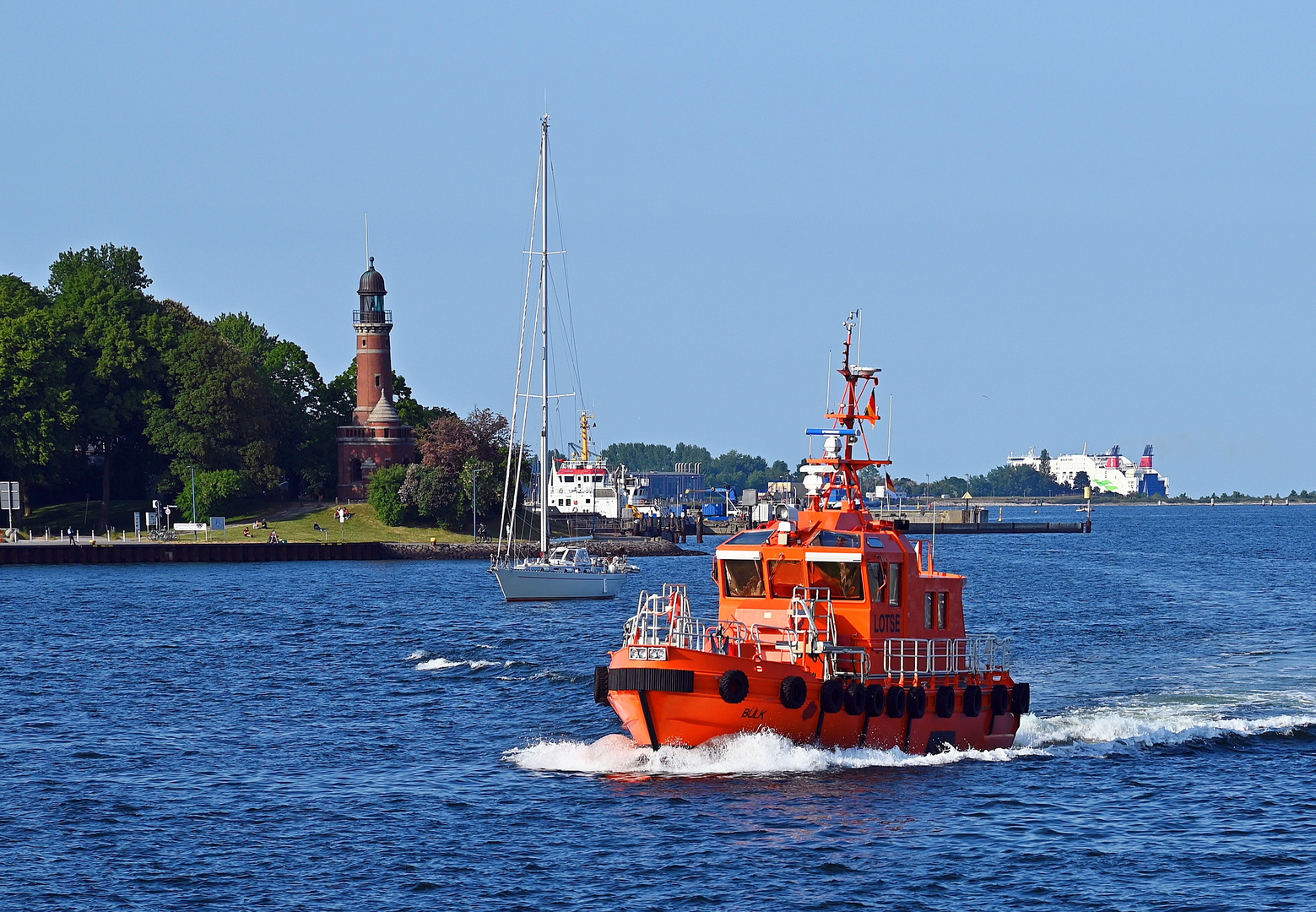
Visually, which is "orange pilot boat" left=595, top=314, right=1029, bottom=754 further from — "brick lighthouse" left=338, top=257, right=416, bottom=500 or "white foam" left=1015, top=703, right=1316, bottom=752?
"brick lighthouse" left=338, top=257, right=416, bottom=500

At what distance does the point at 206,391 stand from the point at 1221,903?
4437 inches

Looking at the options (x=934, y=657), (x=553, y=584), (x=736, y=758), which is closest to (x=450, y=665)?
(x=736, y=758)

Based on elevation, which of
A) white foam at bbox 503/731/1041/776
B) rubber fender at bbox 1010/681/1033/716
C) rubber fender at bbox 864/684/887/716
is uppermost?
rubber fender at bbox 864/684/887/716

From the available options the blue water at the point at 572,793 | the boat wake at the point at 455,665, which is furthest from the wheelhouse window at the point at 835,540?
the boat wake at the point at 455,665

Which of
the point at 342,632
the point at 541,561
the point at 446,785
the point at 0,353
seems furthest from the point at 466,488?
the point at 446,785

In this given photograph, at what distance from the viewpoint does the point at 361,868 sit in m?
26.0

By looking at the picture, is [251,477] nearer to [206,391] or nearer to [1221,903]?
[206,391]

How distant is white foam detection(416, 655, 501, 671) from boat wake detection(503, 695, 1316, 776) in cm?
1541

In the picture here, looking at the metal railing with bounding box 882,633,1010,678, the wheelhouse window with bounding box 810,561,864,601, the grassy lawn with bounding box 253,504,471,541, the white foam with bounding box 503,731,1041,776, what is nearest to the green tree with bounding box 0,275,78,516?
the grassy lawn with bounding box 253,504,471,541

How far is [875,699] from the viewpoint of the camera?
105 ft

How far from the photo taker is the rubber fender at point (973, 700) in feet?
111

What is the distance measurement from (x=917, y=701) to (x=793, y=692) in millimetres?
3310

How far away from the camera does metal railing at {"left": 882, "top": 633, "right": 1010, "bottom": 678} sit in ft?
109

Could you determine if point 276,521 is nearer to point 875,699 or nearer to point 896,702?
point 896,702
